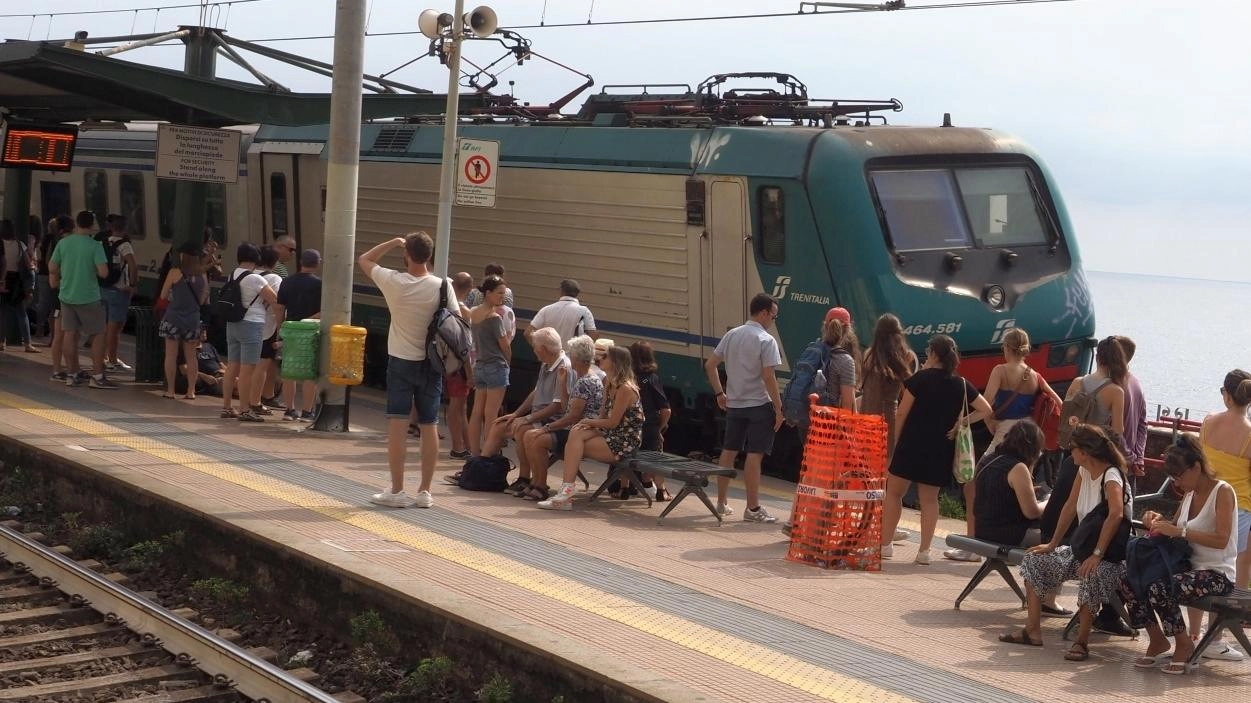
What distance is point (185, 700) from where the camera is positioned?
784 cm

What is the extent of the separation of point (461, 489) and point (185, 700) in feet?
14.9

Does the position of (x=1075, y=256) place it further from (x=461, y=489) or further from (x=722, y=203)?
(x=461, y=489)

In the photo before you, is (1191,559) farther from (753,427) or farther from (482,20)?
(482,20)

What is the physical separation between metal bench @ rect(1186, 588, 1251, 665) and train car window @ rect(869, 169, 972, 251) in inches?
253

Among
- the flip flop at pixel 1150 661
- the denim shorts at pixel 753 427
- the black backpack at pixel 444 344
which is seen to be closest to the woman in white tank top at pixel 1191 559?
the flip flop at pixel 1150 661

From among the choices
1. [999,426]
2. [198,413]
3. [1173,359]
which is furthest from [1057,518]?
[1173,359]

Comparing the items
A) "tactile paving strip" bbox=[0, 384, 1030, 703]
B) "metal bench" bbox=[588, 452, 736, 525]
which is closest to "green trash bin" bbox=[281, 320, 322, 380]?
"tactile paving strip" bbox=[0, 384, 1030, 703]

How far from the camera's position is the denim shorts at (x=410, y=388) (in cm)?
1092

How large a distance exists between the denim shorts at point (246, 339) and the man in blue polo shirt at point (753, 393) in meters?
5.02

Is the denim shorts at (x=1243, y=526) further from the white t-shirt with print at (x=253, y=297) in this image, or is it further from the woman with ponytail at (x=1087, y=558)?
the white t-shirt with print at (x=253, y=297)

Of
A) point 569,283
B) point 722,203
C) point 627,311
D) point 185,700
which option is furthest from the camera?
point 627,311

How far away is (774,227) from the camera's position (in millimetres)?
14688

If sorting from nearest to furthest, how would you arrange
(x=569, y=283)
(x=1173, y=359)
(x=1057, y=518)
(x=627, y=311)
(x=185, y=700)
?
(x=185, y=700) < (x=1057, y=518) < (x=569, y=283) < (x=627, y=311) < (x=1173, y=359)

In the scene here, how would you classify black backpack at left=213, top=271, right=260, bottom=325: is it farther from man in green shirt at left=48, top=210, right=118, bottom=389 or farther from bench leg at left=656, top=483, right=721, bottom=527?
bench leg at left=656, top=483, right=721, bottom=527
